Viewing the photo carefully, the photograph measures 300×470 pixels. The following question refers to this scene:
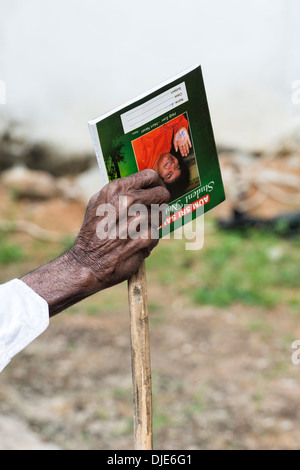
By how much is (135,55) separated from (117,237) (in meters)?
4.34

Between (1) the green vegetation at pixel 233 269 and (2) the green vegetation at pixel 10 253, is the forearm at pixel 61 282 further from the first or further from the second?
(2) the green vegetation at pixel 10 253

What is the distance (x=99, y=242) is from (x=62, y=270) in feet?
0.43

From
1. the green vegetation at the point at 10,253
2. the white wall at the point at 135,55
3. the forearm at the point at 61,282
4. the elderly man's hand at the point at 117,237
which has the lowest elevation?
the forearm at the point at 61,282

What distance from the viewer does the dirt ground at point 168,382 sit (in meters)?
3.04

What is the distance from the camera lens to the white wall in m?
5.30

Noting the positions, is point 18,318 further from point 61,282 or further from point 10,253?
point 10,253

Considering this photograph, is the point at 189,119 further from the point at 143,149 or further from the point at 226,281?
the point at 226,281

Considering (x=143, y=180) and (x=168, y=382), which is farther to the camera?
(x=168, y=382)

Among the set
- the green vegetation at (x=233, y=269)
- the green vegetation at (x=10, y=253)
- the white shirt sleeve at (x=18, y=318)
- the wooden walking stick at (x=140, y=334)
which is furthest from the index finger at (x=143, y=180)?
the green vegetation at (x=10, y=253)

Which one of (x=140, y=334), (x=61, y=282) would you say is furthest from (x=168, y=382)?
(x=61, y=282)

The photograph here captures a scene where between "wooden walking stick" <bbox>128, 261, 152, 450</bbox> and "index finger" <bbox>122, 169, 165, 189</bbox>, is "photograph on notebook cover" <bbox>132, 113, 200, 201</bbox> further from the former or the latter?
"wooden walking stick" <bbox>128, 261, 152, 450</bbox>

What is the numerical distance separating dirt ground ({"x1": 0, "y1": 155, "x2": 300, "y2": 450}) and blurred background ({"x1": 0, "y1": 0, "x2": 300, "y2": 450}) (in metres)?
0.01

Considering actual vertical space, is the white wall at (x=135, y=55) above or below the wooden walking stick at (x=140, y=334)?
above

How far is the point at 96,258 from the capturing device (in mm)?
1506
